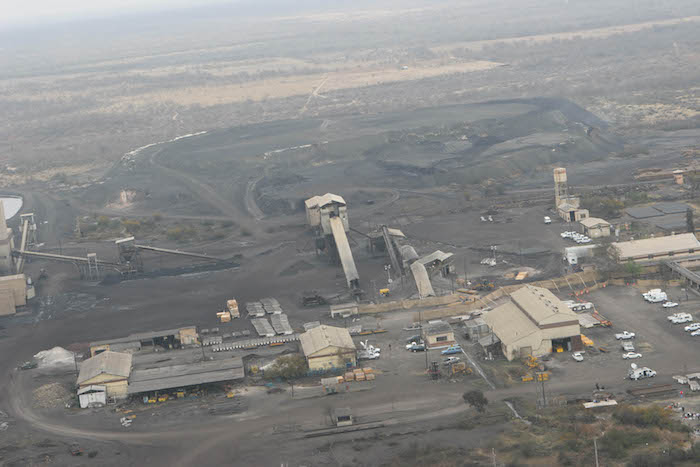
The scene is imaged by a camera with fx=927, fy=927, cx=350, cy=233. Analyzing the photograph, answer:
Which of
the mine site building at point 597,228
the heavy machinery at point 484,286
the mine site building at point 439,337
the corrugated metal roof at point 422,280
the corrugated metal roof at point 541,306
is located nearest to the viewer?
the corrugated metal roof at point 541,306

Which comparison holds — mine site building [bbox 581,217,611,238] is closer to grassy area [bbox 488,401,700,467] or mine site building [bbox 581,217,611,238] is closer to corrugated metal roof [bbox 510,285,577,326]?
corrugated metal roof [bbox 510,285,577,326]

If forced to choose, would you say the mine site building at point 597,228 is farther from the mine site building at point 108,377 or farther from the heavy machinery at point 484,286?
the mine site building at point 108,377

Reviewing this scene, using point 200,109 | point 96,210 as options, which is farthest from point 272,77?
point 96,210

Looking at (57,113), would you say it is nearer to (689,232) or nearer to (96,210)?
(96,210)

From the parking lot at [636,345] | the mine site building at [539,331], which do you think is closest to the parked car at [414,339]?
the mine site building at [539,331]

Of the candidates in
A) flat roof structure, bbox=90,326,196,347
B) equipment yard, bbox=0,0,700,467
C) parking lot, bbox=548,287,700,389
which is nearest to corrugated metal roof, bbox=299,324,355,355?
equipment yard, bbox=0,0,700,467

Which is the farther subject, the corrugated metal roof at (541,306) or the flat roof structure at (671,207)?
the flat roof structure at (671,207)
